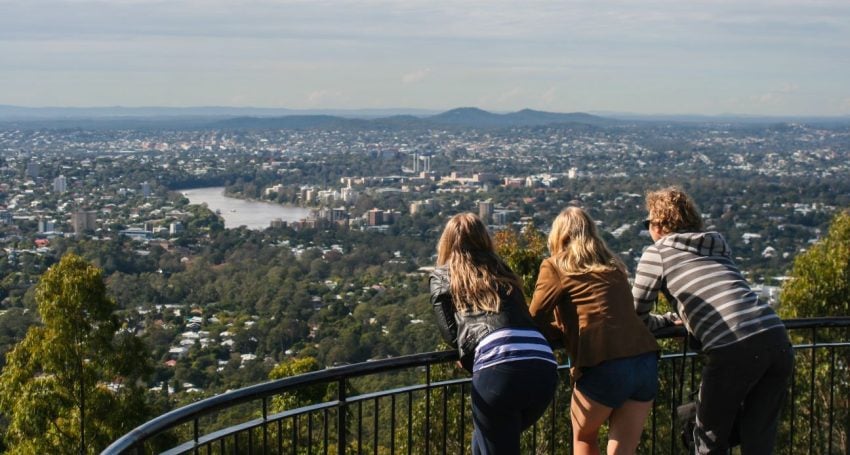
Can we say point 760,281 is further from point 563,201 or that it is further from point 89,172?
point 89,172

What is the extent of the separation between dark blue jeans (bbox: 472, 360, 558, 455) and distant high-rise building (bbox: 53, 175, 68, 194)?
98.2 meters

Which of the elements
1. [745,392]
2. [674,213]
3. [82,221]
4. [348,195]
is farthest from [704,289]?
[348,195]

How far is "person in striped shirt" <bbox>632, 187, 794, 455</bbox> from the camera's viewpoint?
181 inches

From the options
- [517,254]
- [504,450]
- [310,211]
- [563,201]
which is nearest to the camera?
[504,450]

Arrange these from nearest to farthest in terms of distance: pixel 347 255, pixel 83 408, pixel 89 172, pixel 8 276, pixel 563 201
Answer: pixel 83 408 < pixel 8 276 < pixel 347 255 < pixel 563 201 < pixel 89 172

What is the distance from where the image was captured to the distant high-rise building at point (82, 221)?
7281 centimetres

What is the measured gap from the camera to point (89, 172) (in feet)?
355

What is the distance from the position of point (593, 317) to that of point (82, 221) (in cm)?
7468

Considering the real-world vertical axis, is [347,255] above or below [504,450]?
below

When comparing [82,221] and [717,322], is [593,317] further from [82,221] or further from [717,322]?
[82,221]

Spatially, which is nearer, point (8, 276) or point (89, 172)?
point (8, 276)

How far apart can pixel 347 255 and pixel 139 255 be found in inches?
601

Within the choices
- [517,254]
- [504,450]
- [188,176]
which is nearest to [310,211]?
[188,176]

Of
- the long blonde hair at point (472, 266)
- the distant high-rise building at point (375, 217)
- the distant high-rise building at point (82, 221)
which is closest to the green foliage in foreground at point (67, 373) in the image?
the long blonde hair at point (472, 266)
